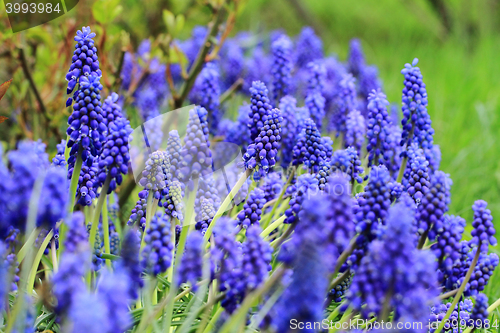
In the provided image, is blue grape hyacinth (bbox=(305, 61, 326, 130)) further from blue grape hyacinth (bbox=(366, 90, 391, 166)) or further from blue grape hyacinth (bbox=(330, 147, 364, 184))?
blue grape hyacinth (bbox=(330, 147, 364, 184))

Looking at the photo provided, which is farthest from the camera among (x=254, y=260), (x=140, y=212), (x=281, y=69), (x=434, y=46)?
(x=434, y=46)

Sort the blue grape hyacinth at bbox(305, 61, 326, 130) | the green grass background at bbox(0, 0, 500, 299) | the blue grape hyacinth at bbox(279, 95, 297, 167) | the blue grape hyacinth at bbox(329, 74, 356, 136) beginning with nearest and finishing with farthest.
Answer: the blue grape hyacinth at bbox(279, 95, 297, 167) → the blue grape hyacinth at bbox(305, 61, 326, 130) → the blue grape hyacinth at bbox(329, 74, 356, 136) → the green grass background at bbox(0, 0, 500, 299)

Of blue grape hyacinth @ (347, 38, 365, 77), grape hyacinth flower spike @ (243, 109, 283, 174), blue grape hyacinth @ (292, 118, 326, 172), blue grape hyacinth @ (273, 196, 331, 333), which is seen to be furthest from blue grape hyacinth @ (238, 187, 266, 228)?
blue grape hyacinth @ (347, 38, 365, 77)

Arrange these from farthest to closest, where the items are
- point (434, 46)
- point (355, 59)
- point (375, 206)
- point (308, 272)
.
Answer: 1. point (434, 46)
2. point (355, 59)
3. point (375, 206)
4. point (308, 272)

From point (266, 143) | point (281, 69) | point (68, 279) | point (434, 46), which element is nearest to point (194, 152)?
point (266, 143)

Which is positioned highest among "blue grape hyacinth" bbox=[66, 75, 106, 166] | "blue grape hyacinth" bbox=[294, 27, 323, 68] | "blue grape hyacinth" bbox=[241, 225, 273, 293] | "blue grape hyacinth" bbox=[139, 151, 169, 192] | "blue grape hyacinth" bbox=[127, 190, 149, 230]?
"blue grape hyacinth" bbox=[294, 27, 323, 68]

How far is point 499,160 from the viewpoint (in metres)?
5.61

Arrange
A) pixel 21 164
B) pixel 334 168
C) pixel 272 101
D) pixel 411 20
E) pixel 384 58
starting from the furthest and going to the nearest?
pixel 411 20
pixel 384 58
pixel 272 101
pixel 334 168
pixel 21 164

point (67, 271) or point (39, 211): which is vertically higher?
point (39, 211)

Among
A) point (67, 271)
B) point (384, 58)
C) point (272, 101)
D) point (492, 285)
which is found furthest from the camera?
point (384, 58)

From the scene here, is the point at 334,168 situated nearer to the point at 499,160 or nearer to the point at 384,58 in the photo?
the point at 499,160

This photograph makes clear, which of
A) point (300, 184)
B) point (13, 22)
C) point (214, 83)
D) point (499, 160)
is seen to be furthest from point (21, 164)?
point (499, 160)

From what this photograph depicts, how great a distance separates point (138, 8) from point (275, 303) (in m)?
5.94

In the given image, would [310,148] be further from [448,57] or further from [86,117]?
[448,57]
